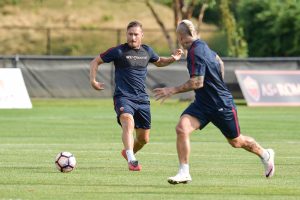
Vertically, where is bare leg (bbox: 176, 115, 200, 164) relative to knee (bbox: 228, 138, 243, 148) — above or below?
above

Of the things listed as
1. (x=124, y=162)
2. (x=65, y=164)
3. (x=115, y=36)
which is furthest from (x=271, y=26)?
(x=65, y=164)

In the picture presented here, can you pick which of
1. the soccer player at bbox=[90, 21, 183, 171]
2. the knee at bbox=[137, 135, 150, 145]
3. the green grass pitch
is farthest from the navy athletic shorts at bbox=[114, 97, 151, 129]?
the green grass pitch

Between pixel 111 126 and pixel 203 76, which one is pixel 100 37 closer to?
pixel 111 126

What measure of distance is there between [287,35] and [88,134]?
109ft

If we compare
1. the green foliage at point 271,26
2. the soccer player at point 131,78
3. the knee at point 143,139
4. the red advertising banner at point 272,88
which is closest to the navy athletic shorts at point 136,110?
the soccer player at point 131,78

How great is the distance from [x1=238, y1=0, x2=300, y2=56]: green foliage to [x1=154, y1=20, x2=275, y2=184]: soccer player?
39014 mm

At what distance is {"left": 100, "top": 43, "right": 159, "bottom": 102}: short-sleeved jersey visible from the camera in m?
15.4

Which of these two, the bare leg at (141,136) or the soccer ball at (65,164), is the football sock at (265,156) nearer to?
the bare leg at (141,136)

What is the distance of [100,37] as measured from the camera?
6606cm

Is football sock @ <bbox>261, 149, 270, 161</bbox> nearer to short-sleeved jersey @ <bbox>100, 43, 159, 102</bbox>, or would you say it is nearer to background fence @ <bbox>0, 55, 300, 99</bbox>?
short-sleeved jersey @ <bbox>100, 43, 159, 102</bbox>

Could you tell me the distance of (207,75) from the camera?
510 inches

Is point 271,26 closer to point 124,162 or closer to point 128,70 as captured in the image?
point 124,162

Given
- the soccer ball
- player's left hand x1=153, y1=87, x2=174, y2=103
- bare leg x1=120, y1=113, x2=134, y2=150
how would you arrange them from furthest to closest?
bare leg x1=120, y1=113, x2=134, y2=150 → the soccer ball → player's left hand x1=153, y1=87, x2=174, y2=103

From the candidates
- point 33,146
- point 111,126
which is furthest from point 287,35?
point 33,146
